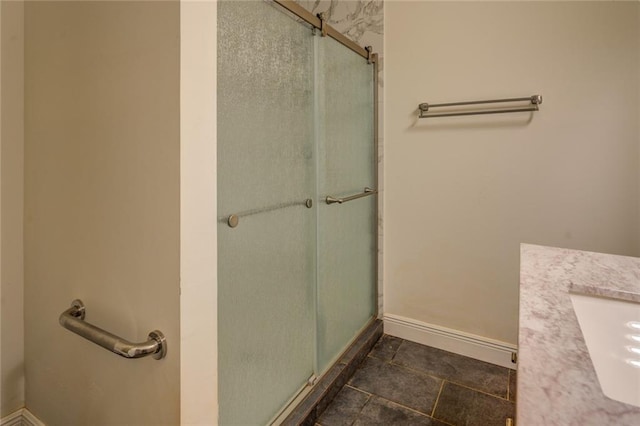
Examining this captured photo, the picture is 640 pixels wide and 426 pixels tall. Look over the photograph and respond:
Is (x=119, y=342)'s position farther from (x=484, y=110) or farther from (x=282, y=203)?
(x=484, y=110)

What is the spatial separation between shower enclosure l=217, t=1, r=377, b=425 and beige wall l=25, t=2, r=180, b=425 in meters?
0.29

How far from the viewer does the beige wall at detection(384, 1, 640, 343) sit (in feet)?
4.90

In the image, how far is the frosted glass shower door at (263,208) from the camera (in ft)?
3.33

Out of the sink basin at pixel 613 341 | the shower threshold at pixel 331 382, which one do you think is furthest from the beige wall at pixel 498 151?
the sink basin at pixel 613 341

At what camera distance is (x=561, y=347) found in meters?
0.54

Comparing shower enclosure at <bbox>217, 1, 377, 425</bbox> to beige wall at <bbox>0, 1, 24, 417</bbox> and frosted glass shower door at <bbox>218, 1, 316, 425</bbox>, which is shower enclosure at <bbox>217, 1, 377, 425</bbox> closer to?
frosted glass shower door at <bbox>218, 1, 316, 425</bbox>

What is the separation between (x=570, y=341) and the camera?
0.56 meters

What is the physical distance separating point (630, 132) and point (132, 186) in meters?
1.94

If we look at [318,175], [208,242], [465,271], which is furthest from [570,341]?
[465,271]

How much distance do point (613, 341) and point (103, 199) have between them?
3.85ft

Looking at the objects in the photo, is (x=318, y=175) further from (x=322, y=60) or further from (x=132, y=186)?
(x=132, y=186)

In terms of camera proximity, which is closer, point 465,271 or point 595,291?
point 595,291

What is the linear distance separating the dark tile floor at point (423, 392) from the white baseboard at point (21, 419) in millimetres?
1013

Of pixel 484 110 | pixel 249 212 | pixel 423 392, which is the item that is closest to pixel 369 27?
pixel 484 110
